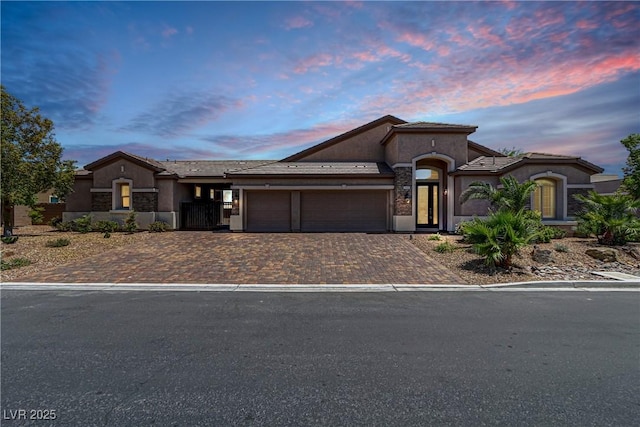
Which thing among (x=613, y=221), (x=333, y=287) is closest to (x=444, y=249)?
(x=333, y=287)

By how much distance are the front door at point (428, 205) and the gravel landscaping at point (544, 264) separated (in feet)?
19.6

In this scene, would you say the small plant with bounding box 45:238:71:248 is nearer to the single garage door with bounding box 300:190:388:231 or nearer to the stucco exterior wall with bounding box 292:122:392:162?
the single garage door with bounding box 300:190:388:231

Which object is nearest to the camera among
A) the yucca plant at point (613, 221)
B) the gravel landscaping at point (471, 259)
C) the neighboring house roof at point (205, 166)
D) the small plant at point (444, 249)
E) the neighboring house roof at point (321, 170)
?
the gravel landscaping at point (471, 259)

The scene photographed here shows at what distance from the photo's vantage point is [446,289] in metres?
8.62

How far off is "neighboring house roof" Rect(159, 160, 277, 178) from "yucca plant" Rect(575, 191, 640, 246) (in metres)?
18.7

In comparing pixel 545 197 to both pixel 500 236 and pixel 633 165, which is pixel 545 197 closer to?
pixel 633 165

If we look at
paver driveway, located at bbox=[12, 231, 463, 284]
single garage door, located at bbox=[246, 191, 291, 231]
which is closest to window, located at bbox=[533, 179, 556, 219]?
paver driveway, located at bbox=[12, 231, 463, 284]

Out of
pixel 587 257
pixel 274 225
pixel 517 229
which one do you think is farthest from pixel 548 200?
pixel 274 225

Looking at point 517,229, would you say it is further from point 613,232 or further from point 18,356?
point 18,356

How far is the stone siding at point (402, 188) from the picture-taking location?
18328 mm

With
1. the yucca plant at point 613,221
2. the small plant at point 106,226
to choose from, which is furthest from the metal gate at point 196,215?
the yucca plant at point 613,221

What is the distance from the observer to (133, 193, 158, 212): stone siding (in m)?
20.3

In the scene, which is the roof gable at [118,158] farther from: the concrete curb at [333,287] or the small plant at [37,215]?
the concrete curb at [333,287]

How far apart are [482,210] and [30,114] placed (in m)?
23.3
